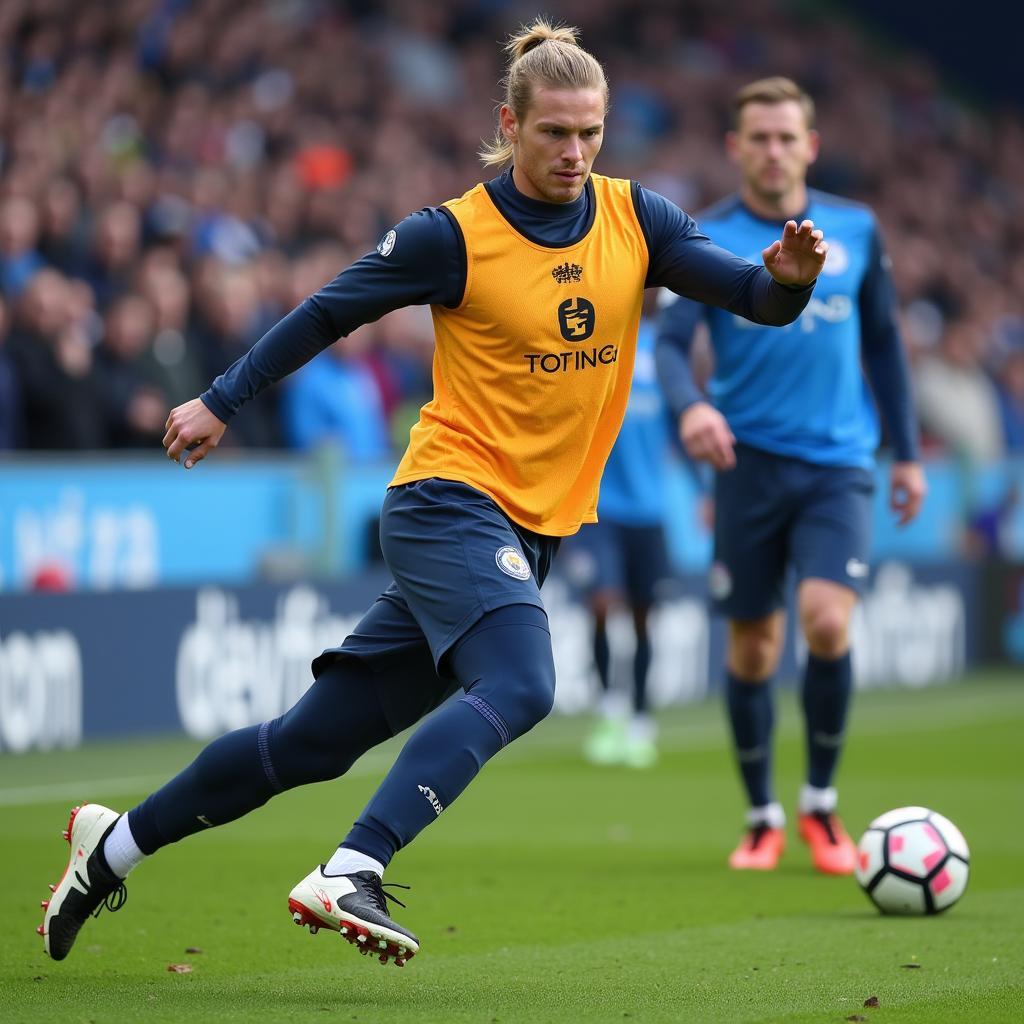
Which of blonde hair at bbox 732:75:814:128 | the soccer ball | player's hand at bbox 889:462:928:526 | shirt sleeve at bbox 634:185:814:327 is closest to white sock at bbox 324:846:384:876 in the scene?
shirt sleeve at bbox 634:185:814:327

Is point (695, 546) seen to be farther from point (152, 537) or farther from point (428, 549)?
point (428, 549)

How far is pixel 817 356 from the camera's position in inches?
286

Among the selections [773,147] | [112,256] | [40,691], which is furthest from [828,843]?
[112,256]

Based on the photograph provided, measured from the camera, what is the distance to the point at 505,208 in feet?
16.6

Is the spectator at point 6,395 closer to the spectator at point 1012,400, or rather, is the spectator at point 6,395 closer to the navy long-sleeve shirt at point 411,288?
the navy long-sleeve shirt at point 411,288

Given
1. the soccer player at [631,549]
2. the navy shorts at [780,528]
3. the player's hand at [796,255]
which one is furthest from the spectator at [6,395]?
the player's hand at [796,255]

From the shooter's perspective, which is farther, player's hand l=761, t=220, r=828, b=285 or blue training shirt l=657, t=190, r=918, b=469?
blue training shirt l=657, t=190, r=918, b=469

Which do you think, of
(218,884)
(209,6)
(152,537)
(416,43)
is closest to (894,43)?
(416,43)

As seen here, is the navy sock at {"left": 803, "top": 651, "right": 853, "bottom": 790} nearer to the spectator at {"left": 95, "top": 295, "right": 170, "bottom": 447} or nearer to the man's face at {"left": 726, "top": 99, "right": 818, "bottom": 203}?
the man's face at {"left": 726, "top": 99, "right": 818, "bottom": 203}

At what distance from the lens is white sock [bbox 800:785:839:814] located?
23.9 ft

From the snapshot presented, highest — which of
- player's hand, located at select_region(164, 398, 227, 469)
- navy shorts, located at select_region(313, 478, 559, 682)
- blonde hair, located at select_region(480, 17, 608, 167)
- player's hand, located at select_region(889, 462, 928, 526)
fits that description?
blonde hair, located at select_region(480, 17, 608, 167)

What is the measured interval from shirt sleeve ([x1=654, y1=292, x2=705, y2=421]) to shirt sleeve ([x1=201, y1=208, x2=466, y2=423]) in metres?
2.33

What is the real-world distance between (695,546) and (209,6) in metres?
6.15

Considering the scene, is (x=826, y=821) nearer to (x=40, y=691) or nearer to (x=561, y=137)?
(x=561, y=137)
